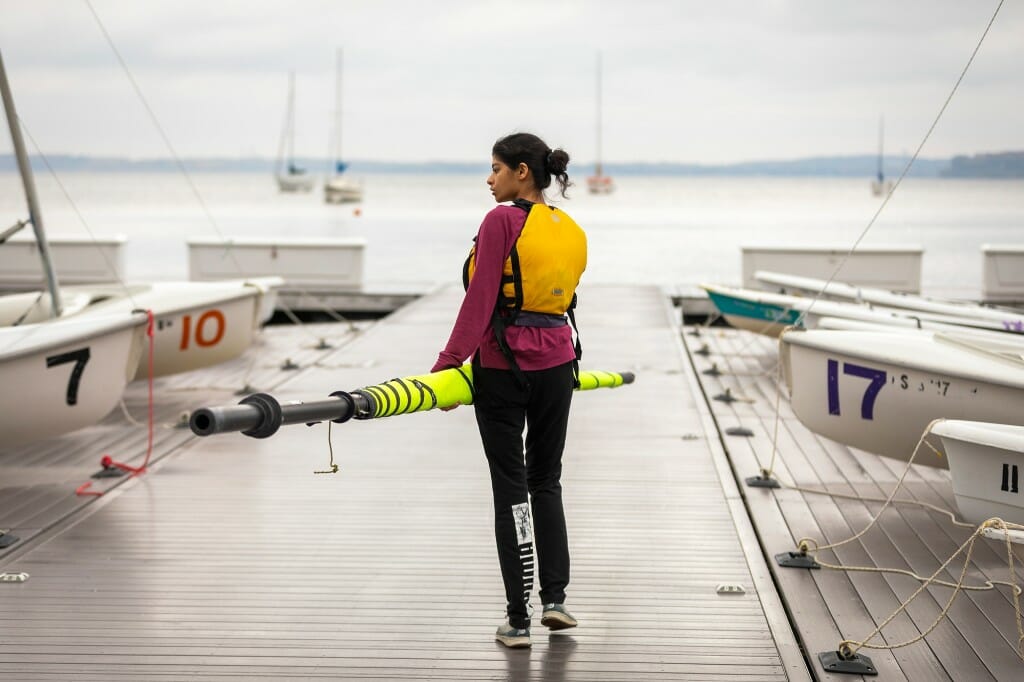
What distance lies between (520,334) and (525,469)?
44cm

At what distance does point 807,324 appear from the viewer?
31.4 feet

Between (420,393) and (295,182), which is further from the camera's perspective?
(295,182)

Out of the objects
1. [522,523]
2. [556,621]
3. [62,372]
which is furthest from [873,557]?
[62,372]

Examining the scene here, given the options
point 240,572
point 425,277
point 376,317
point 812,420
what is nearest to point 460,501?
point 240,572

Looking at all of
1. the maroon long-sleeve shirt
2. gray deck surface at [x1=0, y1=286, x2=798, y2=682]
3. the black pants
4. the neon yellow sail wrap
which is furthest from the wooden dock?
the maroon long-sleeve shirt

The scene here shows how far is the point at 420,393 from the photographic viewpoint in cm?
359

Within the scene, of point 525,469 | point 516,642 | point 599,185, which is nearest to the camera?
point 525,469

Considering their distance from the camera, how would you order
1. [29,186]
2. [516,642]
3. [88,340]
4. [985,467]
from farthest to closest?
[29,186] → [88,340] → [985,467] → [516,642]

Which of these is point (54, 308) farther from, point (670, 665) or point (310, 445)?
point (670, 665)

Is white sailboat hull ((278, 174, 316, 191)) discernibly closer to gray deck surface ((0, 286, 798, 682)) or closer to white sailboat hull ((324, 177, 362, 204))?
white sailboat hull ((324, 177, 362, 204))

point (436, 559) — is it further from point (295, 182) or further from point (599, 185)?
point (599, 185)

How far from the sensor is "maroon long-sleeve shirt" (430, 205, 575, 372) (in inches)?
142

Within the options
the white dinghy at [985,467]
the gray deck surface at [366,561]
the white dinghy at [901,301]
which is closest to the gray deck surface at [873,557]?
the gray deck surface at [366,561]

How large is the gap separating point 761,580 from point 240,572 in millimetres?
2019
